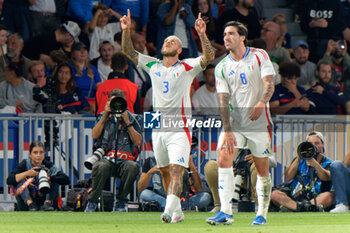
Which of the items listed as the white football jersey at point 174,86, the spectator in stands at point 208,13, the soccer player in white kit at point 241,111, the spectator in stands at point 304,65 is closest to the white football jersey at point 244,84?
the soccer player in white kit at point 241,111

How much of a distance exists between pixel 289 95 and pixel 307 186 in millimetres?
3444

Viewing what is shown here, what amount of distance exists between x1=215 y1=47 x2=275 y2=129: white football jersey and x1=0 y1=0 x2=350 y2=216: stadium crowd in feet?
10.5

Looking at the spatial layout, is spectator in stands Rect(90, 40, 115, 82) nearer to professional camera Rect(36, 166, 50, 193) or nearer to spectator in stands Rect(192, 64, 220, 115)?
spectator in stands Rect(192, 64, 220, 115)

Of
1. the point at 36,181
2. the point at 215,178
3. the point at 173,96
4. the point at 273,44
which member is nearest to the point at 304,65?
the point at 273,44

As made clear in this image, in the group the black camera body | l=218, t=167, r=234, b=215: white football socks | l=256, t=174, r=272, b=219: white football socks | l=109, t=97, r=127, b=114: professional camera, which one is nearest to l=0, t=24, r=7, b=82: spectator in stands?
the black camera body

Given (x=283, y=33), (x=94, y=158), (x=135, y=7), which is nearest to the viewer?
(x=94, y=158)

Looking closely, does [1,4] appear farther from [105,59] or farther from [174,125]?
[174,125]

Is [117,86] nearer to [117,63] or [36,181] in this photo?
[117,63]

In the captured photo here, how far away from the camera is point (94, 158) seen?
1146 centimetres

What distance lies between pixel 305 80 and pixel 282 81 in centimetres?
138

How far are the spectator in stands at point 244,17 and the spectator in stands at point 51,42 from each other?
9.82 ft

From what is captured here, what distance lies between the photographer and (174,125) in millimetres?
9461

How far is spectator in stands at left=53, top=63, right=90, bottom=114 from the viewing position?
44.3 feet

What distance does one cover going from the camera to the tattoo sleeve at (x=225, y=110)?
8594 mm
